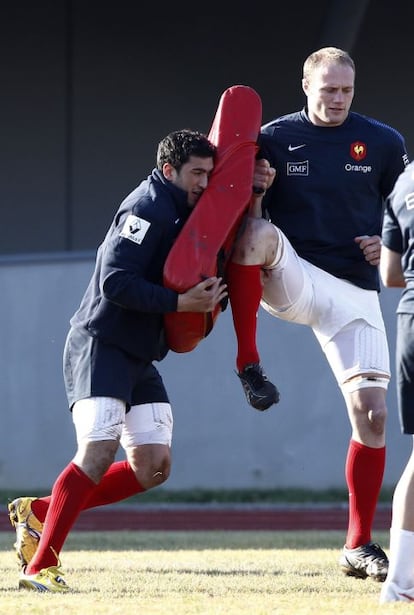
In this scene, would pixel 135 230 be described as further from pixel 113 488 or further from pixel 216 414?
pixel 216 414

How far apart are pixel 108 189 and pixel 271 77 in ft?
6.86

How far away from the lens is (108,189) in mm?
14555

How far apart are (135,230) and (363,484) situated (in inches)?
63.6

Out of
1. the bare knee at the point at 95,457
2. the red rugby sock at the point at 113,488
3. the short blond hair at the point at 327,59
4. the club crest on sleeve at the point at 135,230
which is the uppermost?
the short blond hair at the point at 327,59

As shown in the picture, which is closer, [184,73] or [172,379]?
[172,379]

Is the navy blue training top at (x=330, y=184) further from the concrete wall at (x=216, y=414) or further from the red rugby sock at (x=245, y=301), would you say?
the concrete wall at (x=216, y=414)

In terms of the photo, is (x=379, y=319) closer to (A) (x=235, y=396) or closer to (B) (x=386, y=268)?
(B) (x=386, y=268)

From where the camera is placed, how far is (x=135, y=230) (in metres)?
5.45

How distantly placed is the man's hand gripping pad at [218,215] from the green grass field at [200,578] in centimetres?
105

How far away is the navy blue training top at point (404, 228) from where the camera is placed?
4809mm

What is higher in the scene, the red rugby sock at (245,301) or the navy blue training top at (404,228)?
the navy blue training top at (404,228)

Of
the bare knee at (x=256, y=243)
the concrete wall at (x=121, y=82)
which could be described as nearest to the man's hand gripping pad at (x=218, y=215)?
the bare knee at (x=256, y=243)

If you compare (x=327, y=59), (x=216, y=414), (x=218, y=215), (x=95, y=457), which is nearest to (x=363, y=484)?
(x=95, y=457)

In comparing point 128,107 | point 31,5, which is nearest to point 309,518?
point 128,107
